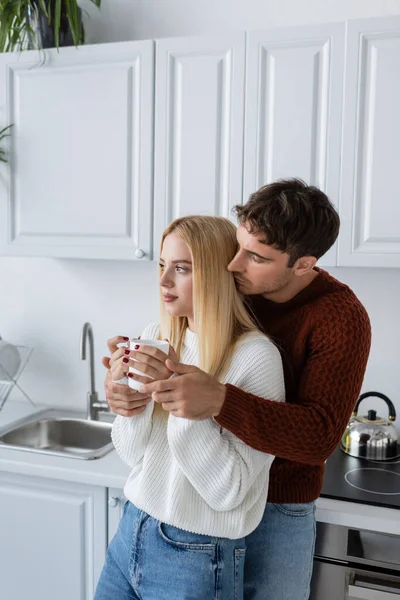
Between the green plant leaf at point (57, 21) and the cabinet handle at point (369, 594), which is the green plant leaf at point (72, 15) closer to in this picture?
the green plant leaf at point (57, 21)

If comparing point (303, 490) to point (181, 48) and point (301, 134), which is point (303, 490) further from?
point (181, 48)

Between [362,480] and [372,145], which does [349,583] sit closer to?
[362,480]

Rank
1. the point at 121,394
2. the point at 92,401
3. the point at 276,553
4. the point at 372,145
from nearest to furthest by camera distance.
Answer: the point at 121,394 → the point at 276,553 → the point at 372,145 → the point at 92,401

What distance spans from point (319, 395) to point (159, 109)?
1103mm

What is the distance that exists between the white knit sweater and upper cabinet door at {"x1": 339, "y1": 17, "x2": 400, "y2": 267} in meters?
0.70

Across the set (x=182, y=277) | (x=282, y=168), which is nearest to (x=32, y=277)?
(x=282, y=168)

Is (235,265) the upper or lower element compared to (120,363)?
upper

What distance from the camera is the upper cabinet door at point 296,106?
5.67 feet

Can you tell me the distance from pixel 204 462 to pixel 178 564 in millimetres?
221

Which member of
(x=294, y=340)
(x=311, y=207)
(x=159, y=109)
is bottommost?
(x=294, y=340)

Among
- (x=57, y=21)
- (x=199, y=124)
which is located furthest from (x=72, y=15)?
(x=199, y=124)

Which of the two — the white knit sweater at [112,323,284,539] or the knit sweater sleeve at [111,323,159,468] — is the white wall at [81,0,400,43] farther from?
the knit sweater sleeve at [111,323,159,468]

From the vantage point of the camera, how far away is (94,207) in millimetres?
2002

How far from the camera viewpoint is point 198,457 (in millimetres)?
1112
